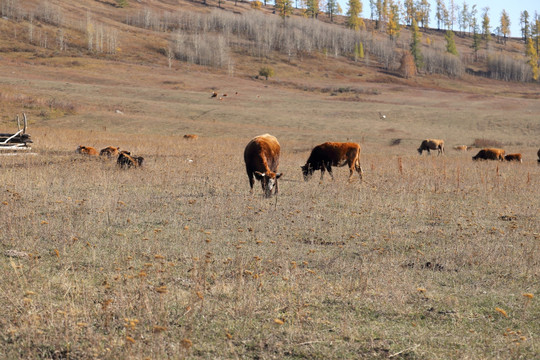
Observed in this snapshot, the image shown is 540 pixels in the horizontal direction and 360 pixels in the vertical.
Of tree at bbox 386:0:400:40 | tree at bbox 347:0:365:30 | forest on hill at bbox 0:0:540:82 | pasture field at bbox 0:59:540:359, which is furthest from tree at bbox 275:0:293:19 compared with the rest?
pasture field at bbox 0:59:540:359

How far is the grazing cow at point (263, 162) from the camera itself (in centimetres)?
1341

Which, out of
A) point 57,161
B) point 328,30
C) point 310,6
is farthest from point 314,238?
point 310,6

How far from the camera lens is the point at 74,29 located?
126875 mm

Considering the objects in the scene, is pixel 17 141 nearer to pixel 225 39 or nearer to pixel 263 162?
pixel 263 162

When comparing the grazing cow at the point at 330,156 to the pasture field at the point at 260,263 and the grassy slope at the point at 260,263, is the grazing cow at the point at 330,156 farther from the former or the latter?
the grassy slope at the point at 260,263

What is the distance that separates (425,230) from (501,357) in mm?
5374

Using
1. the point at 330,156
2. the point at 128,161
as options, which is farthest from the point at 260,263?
the point at 128,161

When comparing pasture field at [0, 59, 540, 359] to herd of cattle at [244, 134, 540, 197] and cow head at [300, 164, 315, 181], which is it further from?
herd of cattle at [244, 134, 540, 197]

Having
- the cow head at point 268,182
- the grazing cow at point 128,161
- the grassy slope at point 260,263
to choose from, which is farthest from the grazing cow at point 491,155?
the grazing cow at point 128,161

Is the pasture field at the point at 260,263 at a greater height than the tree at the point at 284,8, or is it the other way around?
the tree at the point at 284,8

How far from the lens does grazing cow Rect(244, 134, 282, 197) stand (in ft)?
44.0

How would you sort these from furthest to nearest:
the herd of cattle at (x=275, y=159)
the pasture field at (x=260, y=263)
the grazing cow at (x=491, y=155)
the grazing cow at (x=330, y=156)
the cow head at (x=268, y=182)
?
the grazing cow at (x=491, y=155)
the grazing cow at (x=330, y=156)
the herd of cattle at (x=275, y=159)
the cow head at (x=268, y=182)
the pasture field at (x=260, y=263)

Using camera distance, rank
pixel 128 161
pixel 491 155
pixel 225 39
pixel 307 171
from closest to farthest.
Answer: pixel 128 161 → pixel 307 171 → pixel 491 155 → pixel 225 39

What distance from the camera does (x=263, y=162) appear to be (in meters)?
14.2
